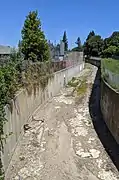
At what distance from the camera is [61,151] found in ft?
37.6

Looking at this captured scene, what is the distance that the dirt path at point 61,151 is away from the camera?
9.45 meters

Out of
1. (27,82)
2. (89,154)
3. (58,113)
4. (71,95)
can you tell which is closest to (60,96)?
(71,95)

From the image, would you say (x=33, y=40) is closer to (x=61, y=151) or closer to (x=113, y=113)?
(x=113, y=113)

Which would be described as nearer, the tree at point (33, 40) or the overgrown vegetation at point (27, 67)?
the overgrown vegetation at point (27, 67)

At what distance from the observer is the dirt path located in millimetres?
9453

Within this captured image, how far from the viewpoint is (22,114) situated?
531 inches

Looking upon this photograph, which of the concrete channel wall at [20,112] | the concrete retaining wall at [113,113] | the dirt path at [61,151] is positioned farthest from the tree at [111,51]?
the concrete retaining wall at [113,113]

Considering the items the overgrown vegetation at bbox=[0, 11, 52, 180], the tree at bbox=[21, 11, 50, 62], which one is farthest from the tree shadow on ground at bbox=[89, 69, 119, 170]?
the tree at bbox=[21, 11, 50, 62]

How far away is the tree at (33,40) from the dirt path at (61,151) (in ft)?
30.5

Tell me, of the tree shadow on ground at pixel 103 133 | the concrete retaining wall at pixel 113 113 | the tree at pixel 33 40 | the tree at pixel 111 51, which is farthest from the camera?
the tree at pixel 111 51

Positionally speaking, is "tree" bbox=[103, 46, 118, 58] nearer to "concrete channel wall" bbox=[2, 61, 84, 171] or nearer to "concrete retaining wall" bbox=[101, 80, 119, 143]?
"concrete channel wall" bbox=[2, 61, 84, 171]

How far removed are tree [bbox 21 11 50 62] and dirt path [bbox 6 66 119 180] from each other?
931 cm

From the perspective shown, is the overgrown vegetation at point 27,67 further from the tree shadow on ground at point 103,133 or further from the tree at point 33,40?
the tree shadow on ground at point 103,133

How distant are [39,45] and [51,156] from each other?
16614mm
